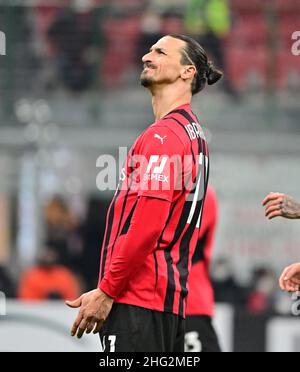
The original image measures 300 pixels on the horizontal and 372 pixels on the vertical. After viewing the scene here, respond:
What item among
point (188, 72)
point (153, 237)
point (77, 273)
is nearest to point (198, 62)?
point (188, 72)

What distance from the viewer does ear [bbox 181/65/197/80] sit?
16.7ft

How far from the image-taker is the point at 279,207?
15.7ft

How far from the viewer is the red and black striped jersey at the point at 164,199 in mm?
4719

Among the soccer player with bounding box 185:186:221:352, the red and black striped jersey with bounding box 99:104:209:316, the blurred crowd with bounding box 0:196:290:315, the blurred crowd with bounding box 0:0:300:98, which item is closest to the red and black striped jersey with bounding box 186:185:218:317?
the soccer player with bounding box 185:186:221:352

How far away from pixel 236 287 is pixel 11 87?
3768 millimetres

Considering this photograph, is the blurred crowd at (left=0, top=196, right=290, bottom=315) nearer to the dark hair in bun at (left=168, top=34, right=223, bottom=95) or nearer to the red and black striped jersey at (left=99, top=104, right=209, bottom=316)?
the dark hair in bun at (left=168, top=34, right=223, bottom=95)

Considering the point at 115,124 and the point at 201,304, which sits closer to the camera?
the point at 201,304

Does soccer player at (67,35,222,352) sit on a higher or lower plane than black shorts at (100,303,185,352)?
higher

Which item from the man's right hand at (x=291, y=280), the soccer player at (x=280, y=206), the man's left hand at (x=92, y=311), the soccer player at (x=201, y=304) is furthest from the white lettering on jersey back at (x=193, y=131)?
the soccer player at (x=201, y=304)

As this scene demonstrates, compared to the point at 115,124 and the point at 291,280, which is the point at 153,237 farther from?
the point at 115,124

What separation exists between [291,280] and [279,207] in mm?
405

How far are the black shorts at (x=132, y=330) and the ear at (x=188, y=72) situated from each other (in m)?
1.20

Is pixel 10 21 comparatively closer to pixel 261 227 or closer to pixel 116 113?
pixel 116 113

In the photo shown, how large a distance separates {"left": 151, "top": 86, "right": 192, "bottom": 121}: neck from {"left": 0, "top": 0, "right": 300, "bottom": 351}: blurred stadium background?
5829 mm
